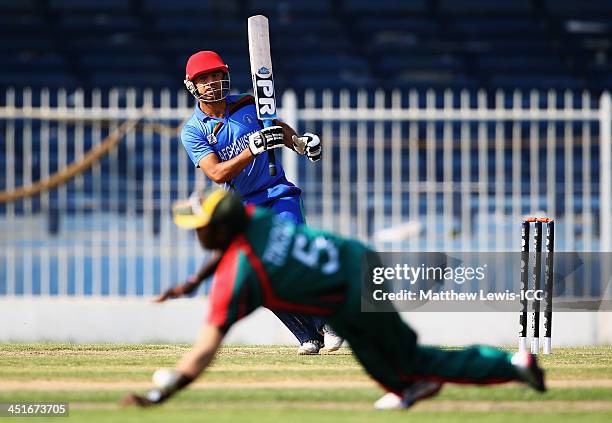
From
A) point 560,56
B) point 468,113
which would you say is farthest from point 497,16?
point 468,113

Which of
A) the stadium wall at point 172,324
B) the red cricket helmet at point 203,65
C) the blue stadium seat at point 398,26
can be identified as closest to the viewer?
the red cricket helmet at point 203,65

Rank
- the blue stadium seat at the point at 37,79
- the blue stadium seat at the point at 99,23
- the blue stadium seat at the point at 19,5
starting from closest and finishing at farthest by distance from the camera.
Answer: the blue stadium seat at the point at 37,79 → the blue stadium seat at the point at 99,23 → the blue stadium seat at the point at 19,5

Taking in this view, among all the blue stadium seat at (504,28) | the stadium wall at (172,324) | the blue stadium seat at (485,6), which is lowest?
the stadium wall at (172,324)

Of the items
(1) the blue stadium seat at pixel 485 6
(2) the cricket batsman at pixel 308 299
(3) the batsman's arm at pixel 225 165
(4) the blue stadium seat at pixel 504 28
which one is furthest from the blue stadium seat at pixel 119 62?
(2) the cricket batsman at pixel 308 299

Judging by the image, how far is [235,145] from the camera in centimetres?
845

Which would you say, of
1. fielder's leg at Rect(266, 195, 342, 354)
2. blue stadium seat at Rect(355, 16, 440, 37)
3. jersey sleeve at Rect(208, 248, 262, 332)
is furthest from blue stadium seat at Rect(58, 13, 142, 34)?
jersey sleeve at Rect(208, 248, 262, 332)

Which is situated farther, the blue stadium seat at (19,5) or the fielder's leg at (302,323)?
the blue stadium seat at (19,5)

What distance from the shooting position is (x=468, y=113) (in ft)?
41.2

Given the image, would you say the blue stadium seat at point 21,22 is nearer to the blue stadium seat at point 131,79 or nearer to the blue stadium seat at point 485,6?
the blue stadium seat at point 131,79

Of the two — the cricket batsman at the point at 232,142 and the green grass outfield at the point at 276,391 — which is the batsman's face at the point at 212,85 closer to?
the cricket batsman at the point at 232,142

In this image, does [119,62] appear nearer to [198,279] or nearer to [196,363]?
[198,279]

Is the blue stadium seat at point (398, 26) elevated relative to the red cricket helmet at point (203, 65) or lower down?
elevated

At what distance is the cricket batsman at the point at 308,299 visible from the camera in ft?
17.0

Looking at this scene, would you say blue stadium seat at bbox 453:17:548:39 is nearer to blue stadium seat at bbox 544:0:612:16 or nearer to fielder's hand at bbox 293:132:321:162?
blue stadium seat at bbox 544:0:612:16
